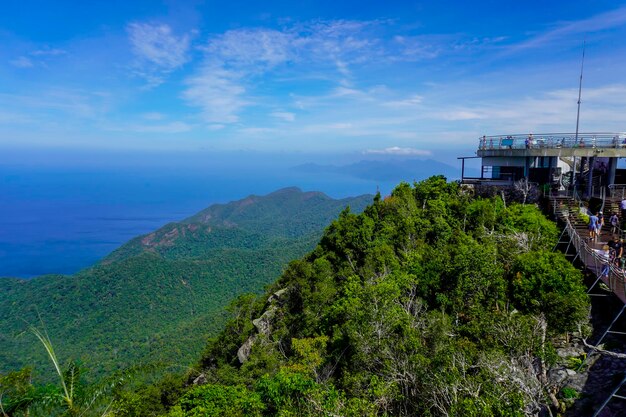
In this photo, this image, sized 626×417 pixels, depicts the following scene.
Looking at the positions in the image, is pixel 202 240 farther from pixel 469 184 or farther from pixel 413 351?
pixel 413 351

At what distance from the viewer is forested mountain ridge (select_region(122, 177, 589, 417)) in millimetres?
9227

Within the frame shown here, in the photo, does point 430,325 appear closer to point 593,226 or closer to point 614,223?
point 593,226

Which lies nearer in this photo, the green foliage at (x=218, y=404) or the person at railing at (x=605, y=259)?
the green foliage at (x=218, y=404)

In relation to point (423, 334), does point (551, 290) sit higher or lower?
higher

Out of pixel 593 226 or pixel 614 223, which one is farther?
pixel 614 223

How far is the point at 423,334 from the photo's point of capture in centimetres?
1184

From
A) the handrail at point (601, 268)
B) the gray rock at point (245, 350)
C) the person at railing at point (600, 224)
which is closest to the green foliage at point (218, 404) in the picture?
the gray rock at point (245, 350)

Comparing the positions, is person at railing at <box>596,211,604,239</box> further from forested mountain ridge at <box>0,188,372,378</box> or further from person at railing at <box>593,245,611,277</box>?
forested mountain ridge at <box>0,188,372,378</box>

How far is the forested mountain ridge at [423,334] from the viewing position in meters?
9.23

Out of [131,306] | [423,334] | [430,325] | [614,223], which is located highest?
[614,223]

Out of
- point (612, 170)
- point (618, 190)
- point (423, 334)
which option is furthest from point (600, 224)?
point (423, 334)

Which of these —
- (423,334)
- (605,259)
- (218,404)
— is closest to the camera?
(218,404)

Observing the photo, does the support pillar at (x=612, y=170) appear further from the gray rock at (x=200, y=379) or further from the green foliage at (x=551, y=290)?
the gray rock at (x=200, y=379)

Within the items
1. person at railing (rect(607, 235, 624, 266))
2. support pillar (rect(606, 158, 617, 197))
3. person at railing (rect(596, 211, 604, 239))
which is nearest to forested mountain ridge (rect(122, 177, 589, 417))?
person at railing (rect(596, 211, 604, 239))
